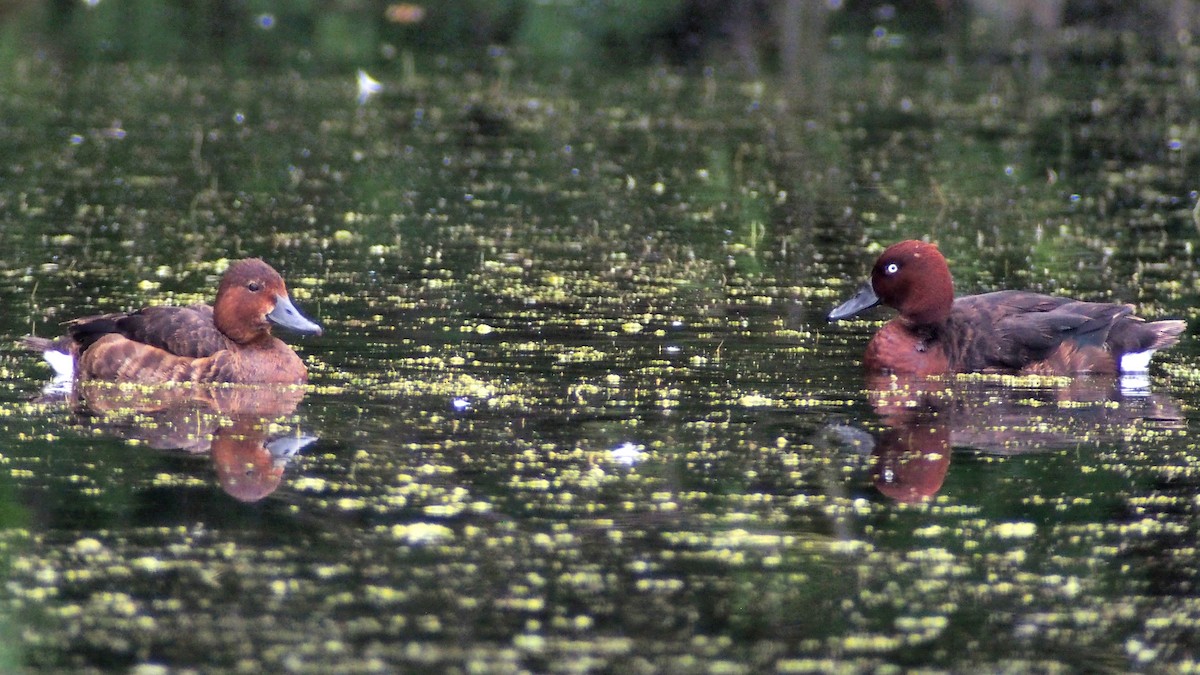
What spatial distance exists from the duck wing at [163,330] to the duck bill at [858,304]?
11.6 feet

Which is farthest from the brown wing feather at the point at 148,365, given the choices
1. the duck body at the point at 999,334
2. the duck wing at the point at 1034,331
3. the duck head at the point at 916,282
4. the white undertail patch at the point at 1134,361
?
the white undertail patch at the point at 1134,361

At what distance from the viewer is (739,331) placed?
1075 cm

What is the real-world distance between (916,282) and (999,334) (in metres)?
0.55

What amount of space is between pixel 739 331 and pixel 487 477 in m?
3.68

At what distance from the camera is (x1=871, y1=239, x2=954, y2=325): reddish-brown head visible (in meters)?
10.2

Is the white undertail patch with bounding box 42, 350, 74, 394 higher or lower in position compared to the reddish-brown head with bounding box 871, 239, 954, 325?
lower

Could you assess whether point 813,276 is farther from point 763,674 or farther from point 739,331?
point 763,674

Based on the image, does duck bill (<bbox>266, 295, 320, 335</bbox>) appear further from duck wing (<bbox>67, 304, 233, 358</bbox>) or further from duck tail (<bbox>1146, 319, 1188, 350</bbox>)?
duck tail (<bbox>1146, 319, 1188, 350</bbox>)

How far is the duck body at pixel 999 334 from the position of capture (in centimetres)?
997

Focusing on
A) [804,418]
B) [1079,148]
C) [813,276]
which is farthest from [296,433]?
[1079,148]

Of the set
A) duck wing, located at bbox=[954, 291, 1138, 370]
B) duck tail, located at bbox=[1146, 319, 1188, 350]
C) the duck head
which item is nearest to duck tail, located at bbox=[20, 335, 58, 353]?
the duck head

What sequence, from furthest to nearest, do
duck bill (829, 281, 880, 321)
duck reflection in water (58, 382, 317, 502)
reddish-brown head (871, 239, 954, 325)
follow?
1. duck bill (829, 281, 880, 321)
2. reddish-brown head (871, 239, 954, 325)
3. duck reflection in water (58, 382, 317, 502)

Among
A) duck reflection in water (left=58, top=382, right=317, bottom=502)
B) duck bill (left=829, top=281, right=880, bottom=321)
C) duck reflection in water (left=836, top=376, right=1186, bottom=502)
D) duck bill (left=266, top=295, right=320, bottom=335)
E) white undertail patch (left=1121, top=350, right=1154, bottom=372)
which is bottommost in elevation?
duck reflection in water (left=58, top=382, right=317, bottom=502)

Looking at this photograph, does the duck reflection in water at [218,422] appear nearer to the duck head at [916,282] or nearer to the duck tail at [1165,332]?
the duck head at [916,282]
